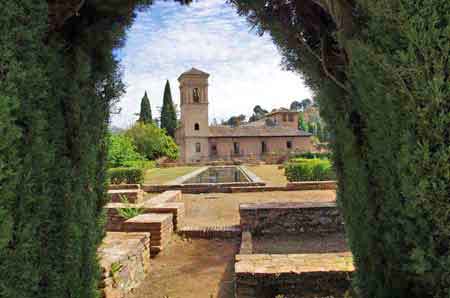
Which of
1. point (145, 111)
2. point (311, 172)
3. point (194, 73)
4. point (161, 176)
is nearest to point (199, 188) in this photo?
point (311, 172)

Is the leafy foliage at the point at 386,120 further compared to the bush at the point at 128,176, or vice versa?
the bush at the point at 128,176

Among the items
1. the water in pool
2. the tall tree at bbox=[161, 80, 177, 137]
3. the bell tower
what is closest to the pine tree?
the tall tree at bbox=[161, 80, 177, 137]

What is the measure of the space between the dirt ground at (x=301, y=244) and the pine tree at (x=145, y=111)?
39.3 meters

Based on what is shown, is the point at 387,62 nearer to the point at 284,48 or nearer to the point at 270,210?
the point at 284,48

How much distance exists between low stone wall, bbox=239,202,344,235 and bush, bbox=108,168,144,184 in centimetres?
1009

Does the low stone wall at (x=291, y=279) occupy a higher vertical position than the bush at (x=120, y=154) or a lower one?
lower

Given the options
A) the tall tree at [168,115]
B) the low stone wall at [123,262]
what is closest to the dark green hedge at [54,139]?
the low stone wall at [123,262]

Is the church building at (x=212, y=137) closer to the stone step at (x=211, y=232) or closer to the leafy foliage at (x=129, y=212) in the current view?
the leafy foliage at (x=129, y=212)

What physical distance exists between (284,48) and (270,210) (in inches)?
166

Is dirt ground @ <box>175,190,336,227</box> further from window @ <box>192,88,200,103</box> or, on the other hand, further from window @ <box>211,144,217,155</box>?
window @ <box>211,144,217,155</box>

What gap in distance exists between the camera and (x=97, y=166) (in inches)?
126

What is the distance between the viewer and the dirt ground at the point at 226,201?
8.34 m

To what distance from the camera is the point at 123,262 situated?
417 centimetres

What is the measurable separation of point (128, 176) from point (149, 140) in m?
17.8
